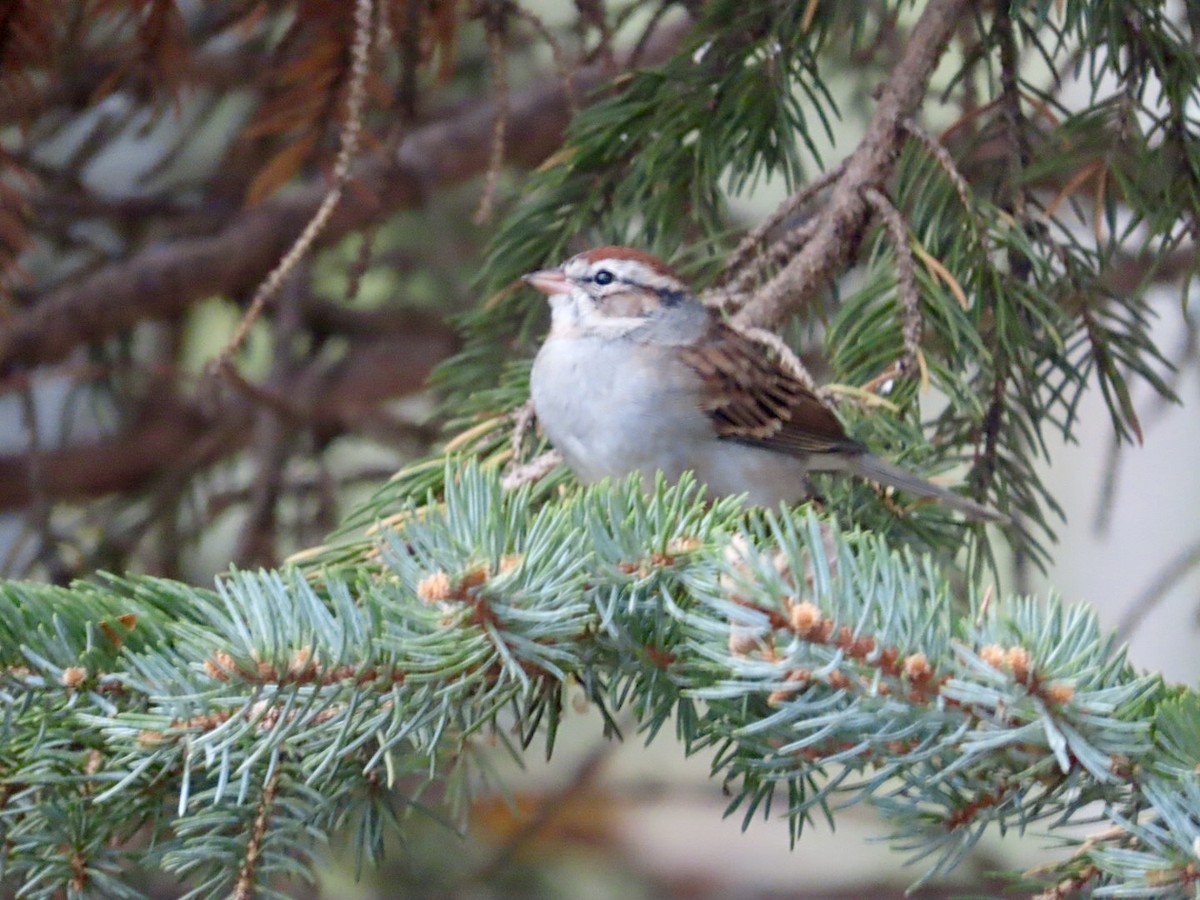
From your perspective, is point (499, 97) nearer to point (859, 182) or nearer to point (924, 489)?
point (859, 182)

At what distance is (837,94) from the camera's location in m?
2.45

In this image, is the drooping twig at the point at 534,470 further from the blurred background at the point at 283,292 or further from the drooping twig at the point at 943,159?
the drooping twig at the point at 943,159

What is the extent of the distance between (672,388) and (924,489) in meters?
0.32

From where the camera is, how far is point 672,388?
1.36 m

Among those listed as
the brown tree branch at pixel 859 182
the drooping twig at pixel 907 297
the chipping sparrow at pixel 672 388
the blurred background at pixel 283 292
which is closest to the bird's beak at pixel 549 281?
the chipping sparrow at pixel 672 388

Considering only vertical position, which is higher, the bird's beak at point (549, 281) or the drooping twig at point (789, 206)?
the drooping twig at point (789, 206)

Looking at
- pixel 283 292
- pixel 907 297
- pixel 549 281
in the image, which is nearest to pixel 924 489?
pixel 907 297

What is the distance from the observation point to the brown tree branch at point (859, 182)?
3.85 feet

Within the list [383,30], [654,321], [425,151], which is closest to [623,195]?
[654,321]

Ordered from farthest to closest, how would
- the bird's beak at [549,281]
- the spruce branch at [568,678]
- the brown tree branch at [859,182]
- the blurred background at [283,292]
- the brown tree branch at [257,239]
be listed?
the brown tree branch at [257,239]
the blurred background at [283,292]
the bird's beak at [549,281]
the brown tree branch at [859,182]
the spruce branch at [568,678]

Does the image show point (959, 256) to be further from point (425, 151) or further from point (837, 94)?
point (837, 94)

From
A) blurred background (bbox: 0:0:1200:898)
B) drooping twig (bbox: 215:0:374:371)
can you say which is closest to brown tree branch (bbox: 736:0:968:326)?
blurred background (bbox: 0:0:1200:898)

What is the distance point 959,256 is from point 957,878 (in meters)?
1.38

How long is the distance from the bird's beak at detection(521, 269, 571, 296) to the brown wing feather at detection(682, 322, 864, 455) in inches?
6.3
